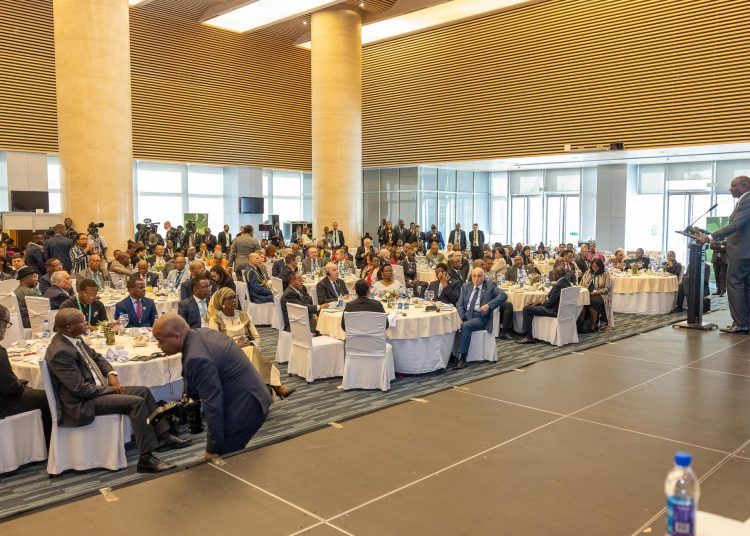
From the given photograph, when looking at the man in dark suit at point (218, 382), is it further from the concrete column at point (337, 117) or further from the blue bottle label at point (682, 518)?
the concrete column at point (337, 117)

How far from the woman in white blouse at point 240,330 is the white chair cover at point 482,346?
3137 millimetres

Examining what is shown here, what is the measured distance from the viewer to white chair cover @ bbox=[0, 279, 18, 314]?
819 centimetres

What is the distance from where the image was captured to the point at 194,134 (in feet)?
72.1

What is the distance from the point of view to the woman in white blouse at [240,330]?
635cm

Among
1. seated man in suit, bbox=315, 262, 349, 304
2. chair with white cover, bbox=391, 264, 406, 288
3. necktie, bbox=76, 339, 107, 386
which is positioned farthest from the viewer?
chair with white cover, bbox=391, 264, 406, 288

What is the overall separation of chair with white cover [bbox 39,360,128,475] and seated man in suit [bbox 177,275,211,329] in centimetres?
180

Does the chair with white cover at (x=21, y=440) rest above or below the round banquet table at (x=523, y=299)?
below

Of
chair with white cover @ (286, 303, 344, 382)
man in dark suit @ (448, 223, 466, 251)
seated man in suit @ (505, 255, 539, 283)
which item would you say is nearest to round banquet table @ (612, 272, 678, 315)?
seated man in suit @ (505, 255, 539, 283)

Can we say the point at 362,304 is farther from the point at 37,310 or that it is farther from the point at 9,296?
the point at 9,296

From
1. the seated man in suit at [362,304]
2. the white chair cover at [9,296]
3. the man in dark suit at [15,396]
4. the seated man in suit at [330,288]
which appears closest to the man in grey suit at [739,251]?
the seated man in suit at [362,304]

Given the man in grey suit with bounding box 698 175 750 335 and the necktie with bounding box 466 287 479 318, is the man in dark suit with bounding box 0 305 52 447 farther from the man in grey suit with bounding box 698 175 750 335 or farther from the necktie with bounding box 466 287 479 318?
the man in grey suit with bounding box 698 175 750 335

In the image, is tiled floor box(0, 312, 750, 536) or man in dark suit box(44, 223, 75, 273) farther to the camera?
man in dark suit box(44, 223, 75, 273)

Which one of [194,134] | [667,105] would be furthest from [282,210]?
[667,105]

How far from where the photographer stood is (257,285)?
36.7ft
